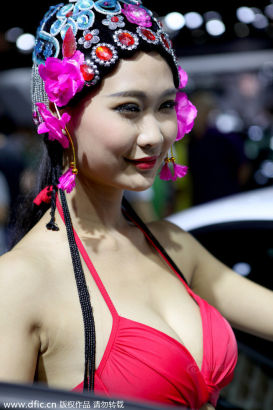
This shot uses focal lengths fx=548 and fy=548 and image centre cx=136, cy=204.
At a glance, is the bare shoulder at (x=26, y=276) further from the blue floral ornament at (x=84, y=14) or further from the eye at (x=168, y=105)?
the blue floral ornament at (x=84, y=14)

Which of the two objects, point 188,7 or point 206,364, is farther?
Result: point 188,7

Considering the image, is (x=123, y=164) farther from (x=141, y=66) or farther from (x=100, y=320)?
(x=100, y=320)

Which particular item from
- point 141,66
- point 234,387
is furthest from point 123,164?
point 234,387

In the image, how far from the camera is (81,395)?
950mm

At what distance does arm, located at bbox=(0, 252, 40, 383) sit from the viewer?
1.26 m

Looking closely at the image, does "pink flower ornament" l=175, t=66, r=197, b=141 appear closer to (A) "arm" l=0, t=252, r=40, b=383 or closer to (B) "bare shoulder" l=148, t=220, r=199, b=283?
(B) "bare shoulder" l=148, t=220, r=199, b=283

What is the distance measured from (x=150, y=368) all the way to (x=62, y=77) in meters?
0.81

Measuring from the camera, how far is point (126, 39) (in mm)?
1546

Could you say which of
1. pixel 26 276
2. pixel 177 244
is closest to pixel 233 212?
pixel 177 244

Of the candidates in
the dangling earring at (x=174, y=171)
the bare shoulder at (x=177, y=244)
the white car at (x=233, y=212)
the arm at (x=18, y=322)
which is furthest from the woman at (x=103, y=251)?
the white car at (x=233, y=212)

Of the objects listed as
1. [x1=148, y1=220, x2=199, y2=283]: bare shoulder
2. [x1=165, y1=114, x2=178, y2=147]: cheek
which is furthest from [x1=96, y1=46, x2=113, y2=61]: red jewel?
[x1=148, y1=220, x2=199, y2=283]: bare shoulder

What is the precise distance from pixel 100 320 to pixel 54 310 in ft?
0.44

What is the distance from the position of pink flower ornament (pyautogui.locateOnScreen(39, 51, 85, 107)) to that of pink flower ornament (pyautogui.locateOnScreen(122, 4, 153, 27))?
202 millimetres

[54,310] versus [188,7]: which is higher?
[188,7]
